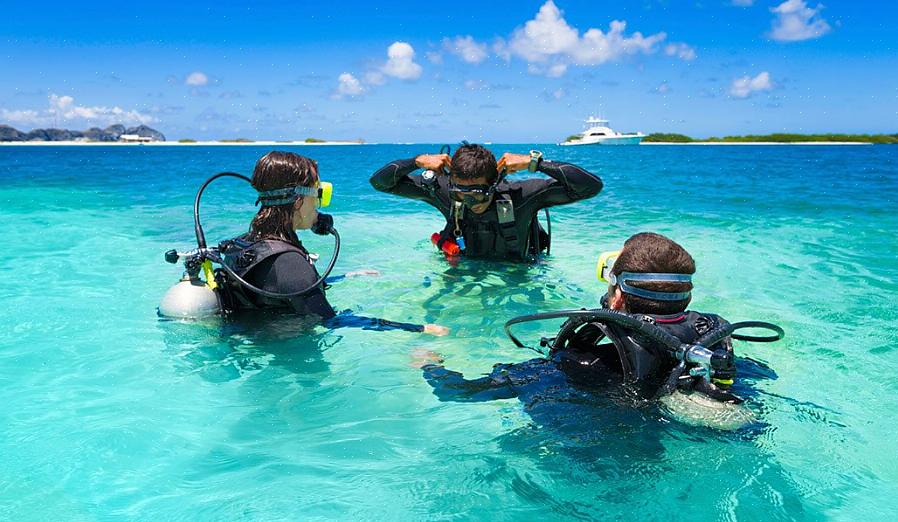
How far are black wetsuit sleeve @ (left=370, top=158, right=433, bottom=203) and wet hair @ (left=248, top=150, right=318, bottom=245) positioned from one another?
8.71 feet

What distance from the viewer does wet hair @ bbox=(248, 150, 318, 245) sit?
3.98 metres

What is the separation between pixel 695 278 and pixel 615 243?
307cm

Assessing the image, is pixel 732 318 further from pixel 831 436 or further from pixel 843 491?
pixel 843 491

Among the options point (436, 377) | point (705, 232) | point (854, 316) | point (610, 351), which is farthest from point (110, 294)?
point (705, 232)

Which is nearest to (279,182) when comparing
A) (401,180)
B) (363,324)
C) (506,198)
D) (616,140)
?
(363,324)

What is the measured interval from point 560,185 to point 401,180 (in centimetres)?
181

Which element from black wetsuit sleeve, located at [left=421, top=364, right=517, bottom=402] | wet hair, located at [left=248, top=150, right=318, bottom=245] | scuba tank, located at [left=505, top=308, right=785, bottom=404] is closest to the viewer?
scuba tank, located at [left=505, top=308, right=785, bottom=404]

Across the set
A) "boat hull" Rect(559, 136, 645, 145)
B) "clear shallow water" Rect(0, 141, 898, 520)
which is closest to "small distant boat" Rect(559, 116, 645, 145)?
"boat hull" Rect(559, 136, 645, 145)

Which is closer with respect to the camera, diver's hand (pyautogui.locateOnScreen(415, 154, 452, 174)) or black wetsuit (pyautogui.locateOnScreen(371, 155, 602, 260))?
black wetsuit (pyautogui.locateOnScreen(371, 155, 602, 260))

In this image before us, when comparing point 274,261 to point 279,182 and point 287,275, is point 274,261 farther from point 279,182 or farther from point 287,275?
point 279,182

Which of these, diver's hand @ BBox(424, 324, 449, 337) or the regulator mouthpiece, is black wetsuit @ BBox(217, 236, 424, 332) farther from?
diver's hand @ BBox(424, 324, 449, 337)

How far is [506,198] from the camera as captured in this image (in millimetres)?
6379

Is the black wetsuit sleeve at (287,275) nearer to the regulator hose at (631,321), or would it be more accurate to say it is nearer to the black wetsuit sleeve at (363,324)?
the black wetsuit sleeve at (363,324)

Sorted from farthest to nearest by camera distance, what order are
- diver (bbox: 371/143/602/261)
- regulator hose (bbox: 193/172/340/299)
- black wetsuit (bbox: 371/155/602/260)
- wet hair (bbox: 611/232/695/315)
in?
black wetsuit (bbox: 371/155/602/260) → diver (bbox: 371/143/602/261) → regulator hose (bbox: 193/172/340/299) → wet hair (bbox: 611/232/695/315)
